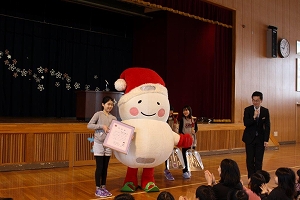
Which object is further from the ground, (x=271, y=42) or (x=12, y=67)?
(x=271, y=42)

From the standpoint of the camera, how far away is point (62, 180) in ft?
16.4

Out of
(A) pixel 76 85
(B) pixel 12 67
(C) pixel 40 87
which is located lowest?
(C) pixel 40 87

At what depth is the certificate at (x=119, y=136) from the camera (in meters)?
3.92

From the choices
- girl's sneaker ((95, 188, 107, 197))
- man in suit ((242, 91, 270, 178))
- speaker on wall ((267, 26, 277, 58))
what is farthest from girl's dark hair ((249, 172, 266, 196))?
speaker on wall ((267, 26, 277, 58))

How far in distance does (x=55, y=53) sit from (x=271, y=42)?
661cm

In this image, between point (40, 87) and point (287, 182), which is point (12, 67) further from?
point (287, 182)

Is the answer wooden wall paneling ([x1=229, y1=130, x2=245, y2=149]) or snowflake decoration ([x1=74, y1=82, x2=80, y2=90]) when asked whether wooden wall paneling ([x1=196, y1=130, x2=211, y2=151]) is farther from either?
snowflake decoration ([x1=74, y1=82, x2=80, y2=90])

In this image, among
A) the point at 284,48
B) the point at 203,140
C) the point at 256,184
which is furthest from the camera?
the point at 284,48

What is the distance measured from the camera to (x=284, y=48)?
11406 millimetres

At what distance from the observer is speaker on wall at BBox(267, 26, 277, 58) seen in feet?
35.5

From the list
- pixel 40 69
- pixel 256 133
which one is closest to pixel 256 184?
pixel 256 133

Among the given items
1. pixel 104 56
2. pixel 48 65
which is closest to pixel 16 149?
pixel 48 65

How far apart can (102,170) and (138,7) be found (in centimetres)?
696

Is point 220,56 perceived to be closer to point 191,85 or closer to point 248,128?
point 191,85
